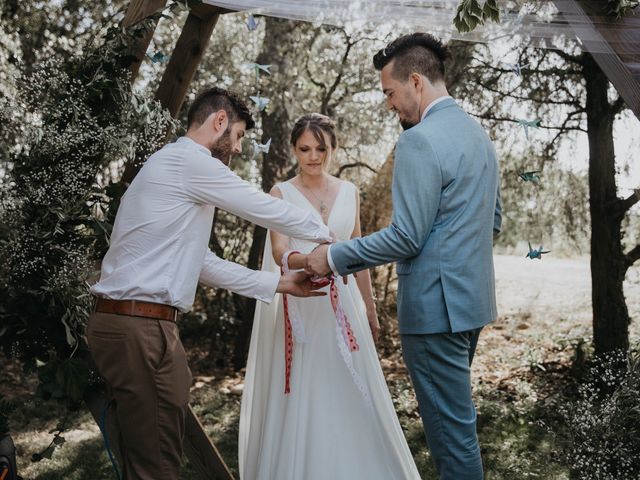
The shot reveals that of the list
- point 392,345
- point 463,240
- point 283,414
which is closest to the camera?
point 463,240

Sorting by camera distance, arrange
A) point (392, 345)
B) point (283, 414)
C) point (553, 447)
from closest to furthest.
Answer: point (283, 414)
point (553, 447)
point (392, 345)

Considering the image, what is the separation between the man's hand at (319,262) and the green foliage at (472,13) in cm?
107

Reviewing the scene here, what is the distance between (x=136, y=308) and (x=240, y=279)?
0.66 metres

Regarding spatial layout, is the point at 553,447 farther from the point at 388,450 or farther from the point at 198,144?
the point at 198,144

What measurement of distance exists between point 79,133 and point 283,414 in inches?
66.0

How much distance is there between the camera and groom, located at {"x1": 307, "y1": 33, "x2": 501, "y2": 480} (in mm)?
2604

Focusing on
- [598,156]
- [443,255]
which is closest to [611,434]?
[443,255]

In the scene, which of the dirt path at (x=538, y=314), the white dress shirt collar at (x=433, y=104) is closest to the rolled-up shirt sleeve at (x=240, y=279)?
the white dress shirt collar at (x=433, y=104)

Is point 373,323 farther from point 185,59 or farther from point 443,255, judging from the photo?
point 185,59

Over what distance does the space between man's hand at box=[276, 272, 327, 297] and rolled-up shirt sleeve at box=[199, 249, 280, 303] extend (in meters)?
0.04

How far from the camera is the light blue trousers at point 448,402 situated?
2676 millimetres

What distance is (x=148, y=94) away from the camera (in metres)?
3.66

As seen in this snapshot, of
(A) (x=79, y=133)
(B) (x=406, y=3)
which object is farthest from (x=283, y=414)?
(B) (x=406, y=3)

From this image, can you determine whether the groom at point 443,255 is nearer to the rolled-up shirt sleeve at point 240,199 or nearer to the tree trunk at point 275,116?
the rolled-up shirt sleeve at point 240,199
